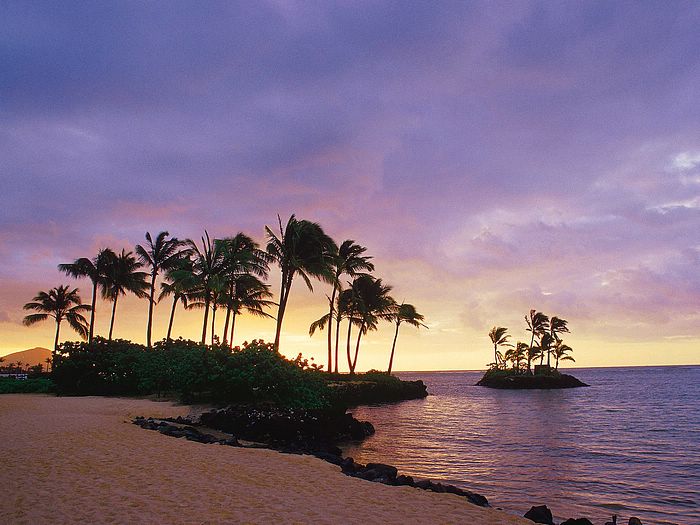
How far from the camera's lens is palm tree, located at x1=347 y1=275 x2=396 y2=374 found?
5569cm

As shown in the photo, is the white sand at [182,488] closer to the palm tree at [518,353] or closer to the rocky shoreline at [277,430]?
the rocky shoreline at [277,430]

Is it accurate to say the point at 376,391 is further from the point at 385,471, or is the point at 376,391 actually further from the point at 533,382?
the point at 533,382

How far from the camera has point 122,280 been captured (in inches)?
2045

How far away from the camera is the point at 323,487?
11.1 meters

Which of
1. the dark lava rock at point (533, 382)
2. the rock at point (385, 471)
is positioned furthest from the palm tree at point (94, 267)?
the dark lava rock at point (533, 382)

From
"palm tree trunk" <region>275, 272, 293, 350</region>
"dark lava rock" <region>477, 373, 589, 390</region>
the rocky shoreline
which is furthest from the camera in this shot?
"dark lava rock" <region>477, 373, 589, 390</region>

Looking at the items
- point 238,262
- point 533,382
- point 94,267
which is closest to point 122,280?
point 94,267

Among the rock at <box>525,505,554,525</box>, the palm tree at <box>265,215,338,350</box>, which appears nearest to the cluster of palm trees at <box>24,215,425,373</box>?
the palm tree at <box>265,215,338,350</box>

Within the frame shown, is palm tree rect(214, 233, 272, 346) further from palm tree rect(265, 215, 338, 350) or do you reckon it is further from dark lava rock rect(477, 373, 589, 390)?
dark lava rock rect(477, 373, 589, 390)

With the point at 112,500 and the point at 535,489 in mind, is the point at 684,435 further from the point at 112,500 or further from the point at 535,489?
the point at 112,500

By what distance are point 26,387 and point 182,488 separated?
122 feet

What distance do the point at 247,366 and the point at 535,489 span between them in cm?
1432

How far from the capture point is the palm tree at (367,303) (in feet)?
183

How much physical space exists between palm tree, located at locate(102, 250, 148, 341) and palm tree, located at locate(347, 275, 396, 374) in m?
22.9
